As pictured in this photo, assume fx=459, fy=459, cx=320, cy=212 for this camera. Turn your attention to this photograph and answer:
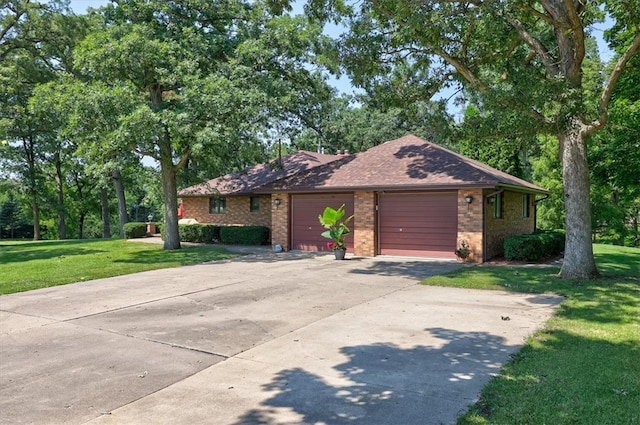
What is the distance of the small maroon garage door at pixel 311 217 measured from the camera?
16.9m

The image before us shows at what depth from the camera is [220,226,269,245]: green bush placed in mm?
20000

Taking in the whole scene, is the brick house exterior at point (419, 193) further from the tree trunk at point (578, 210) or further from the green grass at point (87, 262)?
the green grass at point (87, 262)

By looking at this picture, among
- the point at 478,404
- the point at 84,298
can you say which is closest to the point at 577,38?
the point at 478,404

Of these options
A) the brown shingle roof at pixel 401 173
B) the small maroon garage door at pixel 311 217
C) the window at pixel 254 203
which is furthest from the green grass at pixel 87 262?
the brown shingle roof at pixel 401 173

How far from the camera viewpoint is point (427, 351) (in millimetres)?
5340

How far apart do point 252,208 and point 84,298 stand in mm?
12968

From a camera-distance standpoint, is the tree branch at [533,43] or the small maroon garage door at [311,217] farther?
the small maroon garage door at [311,217]

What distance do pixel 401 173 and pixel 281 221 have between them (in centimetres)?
524

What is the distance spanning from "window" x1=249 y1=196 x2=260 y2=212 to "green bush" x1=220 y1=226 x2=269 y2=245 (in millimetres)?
1343

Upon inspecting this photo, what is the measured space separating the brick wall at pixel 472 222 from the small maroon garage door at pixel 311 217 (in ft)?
13.5

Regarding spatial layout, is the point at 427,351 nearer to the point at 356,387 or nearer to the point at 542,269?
the point at 356,387

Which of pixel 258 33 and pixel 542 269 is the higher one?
pixel 258 33

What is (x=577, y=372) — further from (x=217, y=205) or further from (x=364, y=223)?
(x=217, y=205)

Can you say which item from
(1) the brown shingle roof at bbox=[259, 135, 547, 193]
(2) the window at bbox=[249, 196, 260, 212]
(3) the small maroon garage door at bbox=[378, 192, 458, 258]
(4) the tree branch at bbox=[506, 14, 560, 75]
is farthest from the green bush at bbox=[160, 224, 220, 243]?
(4) the tree branch at bbox=[506, 14, 560, 75]
